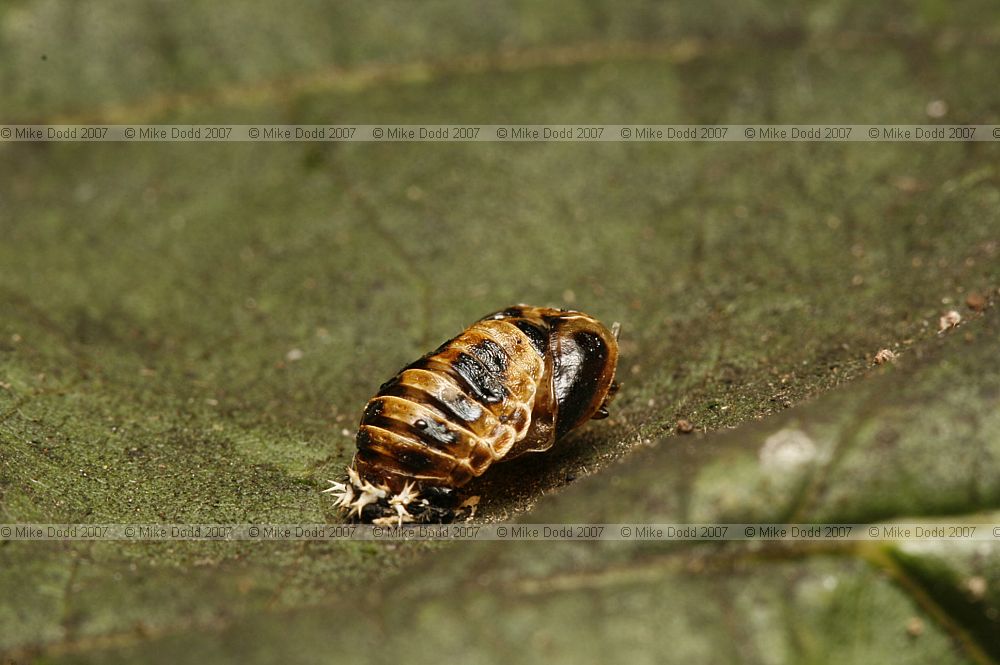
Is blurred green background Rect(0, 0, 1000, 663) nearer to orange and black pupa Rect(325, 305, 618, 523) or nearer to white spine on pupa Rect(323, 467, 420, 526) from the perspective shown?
white spine on pupa Rect(323, 467, 420, 526)

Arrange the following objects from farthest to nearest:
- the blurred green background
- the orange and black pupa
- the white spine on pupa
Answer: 1. the orange and black pupa
2. the white spine on pupa
3. the blurred green background

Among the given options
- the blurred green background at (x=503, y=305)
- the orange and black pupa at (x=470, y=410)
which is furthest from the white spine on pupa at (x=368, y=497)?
the blurred green background at (x=503, y=305)

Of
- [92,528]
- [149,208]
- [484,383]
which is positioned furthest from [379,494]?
[149,208]

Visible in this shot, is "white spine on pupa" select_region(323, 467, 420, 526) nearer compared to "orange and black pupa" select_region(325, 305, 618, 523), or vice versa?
"white spine on pupa" select_region(323, 467, 420, 526)

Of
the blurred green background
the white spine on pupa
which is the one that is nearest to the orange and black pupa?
the white spine on pupa

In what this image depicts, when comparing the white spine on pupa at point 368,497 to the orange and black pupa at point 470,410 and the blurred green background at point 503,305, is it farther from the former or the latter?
the blurred green background at point 503,305

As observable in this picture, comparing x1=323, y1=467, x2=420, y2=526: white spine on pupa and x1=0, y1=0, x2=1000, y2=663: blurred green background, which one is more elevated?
x1=0, y1=0, x2=1000, y2=663: blurred green background

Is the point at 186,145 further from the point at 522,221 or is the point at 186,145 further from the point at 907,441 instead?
the point at 907,441

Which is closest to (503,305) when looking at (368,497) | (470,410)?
(470,410)
